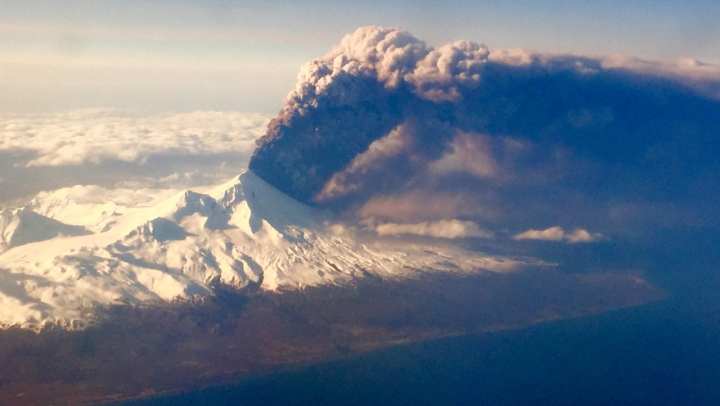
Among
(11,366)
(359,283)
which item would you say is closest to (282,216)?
(359,283)

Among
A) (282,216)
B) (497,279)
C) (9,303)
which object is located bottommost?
(9,303)

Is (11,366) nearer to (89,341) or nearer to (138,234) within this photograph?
(89,341)

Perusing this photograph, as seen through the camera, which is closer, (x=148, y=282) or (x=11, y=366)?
(x=11, y=366)

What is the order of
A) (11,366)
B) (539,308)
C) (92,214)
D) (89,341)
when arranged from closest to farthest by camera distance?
(11,366) < (89,341) < (539,308) < (92,214)

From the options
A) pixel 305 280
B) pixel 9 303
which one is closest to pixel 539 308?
pixel 305 280

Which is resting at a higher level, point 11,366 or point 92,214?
point 92,214

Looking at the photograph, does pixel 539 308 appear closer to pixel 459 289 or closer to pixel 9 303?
pixel 459 289

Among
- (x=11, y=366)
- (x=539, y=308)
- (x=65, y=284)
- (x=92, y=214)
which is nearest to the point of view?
(x=11, y=366)
